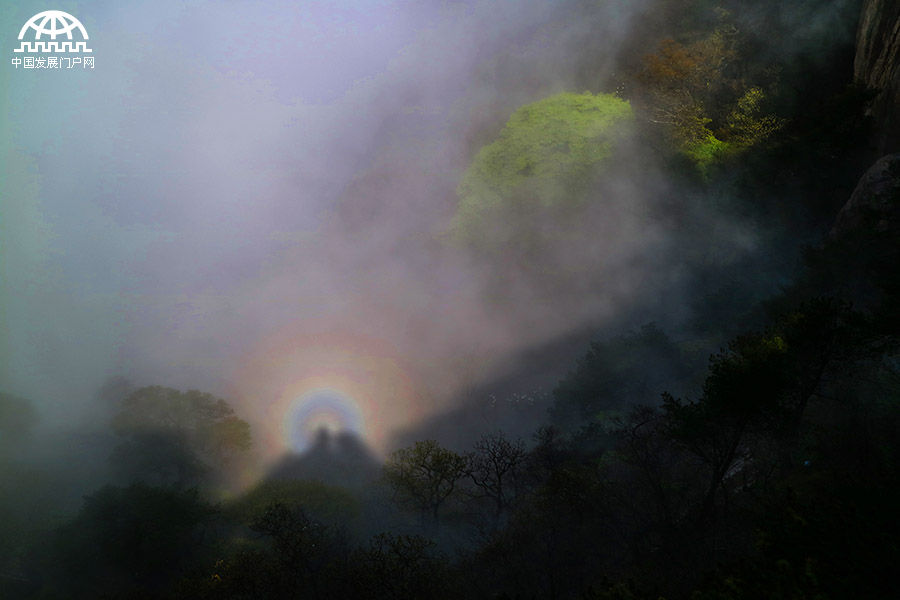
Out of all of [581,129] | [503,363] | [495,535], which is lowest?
[495,535]

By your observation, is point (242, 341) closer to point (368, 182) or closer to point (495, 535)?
point (368, 182)

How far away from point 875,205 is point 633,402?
28.5 m

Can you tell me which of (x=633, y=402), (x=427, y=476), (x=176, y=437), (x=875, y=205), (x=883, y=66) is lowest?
(x=633, y=402)

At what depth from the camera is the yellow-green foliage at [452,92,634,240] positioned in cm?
6800

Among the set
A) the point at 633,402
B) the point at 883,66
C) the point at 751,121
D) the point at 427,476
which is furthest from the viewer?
the point at 751,121

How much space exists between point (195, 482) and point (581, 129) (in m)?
88.2

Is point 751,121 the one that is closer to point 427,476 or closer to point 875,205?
point 875,205

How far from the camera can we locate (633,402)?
52438 mm

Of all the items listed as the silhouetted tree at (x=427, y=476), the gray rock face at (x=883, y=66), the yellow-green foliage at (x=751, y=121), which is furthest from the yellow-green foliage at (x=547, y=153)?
the silhouetted tree at (x=427, y=476)

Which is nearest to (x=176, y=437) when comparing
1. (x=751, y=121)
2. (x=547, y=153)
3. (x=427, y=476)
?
(x=427, y=476)

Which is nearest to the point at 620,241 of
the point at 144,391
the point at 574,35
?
the point at 574,35

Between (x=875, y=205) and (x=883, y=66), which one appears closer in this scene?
(x=875, y=205)

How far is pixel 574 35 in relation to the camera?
8344cm

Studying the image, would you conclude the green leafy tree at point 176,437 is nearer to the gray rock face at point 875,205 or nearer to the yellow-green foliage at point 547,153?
the yellow-green foliage at point 547,153
